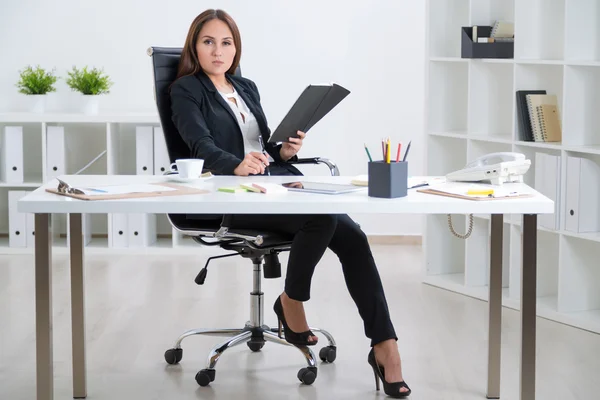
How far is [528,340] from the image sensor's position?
2404 millimetres

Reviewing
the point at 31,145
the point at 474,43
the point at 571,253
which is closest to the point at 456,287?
the point at 571,253

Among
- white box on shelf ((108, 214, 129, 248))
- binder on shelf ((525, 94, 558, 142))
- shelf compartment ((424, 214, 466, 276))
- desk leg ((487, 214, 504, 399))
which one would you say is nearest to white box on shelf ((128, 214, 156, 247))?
white box on shelf ((108, 214, 129, 248))

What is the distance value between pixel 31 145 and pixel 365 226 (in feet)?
6.80

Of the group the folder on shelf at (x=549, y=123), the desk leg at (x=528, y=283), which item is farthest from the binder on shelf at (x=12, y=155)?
the desk leg at (x=528, y=283)

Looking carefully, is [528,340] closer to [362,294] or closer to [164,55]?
[362,294]

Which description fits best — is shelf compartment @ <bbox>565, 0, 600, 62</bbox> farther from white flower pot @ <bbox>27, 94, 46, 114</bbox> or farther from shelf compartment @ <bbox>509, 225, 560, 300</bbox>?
white flower pot @ <bbox>27, 94, 46, 114</bbox>

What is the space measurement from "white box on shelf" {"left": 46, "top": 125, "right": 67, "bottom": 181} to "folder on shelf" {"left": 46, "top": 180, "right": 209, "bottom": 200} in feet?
8.69

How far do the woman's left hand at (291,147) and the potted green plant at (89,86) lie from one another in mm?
2088

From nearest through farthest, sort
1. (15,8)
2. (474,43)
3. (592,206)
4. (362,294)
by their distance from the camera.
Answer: (362,294) < (592,206) < (474,43) < (15,8)

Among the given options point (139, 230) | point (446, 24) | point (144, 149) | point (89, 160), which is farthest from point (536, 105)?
point (89, 160)

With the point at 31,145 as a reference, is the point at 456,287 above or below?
below

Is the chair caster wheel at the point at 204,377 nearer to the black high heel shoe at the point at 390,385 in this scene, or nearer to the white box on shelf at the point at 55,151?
the black high heel shoe at the point at 390,385

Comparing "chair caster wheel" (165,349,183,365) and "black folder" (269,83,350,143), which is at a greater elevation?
"black folder" (269,83,350,143)

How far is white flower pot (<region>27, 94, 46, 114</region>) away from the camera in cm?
520
